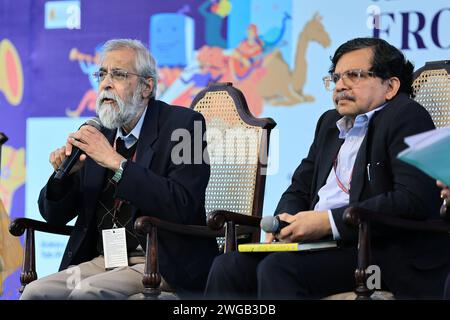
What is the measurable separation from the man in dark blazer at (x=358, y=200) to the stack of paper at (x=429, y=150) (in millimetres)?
832

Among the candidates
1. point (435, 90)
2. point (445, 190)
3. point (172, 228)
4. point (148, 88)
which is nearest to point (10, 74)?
point (148, 88)

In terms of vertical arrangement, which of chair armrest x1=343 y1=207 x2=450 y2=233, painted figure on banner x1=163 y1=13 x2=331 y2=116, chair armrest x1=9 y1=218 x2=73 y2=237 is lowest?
chair armrest x1=9 y1=218 x2=73 y2=237

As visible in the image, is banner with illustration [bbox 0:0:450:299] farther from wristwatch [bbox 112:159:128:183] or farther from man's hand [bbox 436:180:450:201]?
A: man's hand [bbox 436:180:450:201]

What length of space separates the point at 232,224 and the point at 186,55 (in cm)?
183

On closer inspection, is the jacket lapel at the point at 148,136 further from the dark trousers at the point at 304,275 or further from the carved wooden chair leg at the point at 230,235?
the dark trousers at the point at 304,275

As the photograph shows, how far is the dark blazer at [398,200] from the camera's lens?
11.0 feet

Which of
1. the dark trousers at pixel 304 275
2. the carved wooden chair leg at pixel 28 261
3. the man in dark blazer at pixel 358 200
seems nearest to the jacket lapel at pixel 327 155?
the man in dark blazer at pixel 358 200

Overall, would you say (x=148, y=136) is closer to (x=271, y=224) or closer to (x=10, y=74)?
(x=271, y=224)

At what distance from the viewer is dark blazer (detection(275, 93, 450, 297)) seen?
3.35 meters

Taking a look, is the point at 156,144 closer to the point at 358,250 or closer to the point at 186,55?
the point at 358,250

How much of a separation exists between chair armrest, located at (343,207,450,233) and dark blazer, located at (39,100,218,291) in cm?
83

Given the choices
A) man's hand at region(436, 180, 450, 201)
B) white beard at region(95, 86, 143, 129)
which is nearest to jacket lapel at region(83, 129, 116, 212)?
white beard at region(95, 86, 143, 129)
